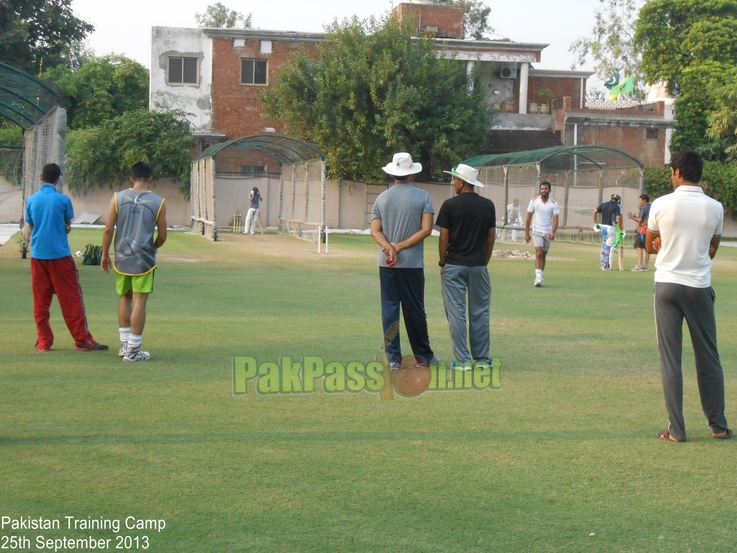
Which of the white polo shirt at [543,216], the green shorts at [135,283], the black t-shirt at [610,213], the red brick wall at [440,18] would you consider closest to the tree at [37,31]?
the red brick wall at [440,18]

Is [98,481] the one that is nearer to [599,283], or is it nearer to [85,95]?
[599,283]

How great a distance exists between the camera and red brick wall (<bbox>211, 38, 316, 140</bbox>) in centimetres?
4162

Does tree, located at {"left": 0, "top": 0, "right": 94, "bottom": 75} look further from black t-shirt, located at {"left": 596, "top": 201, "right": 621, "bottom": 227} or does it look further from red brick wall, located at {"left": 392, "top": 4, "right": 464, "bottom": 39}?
black t-shirt, located at {"left": 596, "top": 201, "right": 621, "bottom": 227}

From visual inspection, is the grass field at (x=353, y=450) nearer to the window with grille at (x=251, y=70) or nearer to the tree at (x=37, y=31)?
the window with grille at (x=251, y=70)

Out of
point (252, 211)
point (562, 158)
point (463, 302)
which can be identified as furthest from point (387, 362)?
point (562, 158)

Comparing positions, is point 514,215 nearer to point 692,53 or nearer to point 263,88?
point 263,88

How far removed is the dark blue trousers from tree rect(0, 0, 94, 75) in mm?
A: 38302

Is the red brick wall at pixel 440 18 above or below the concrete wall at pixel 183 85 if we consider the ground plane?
above

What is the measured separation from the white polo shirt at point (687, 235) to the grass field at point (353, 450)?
3.57 ft

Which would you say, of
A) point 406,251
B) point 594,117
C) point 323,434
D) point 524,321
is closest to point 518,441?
point 323,434

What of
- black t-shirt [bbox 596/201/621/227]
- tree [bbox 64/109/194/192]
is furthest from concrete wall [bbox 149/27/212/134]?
black t-shirt [bbox 596/201/621/227]

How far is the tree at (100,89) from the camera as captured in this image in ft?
149

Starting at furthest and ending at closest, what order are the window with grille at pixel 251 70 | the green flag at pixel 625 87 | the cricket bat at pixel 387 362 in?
the green flag at pixel 625 87
the window with grille at pixel 251 70
the cricket bat at pixel 387 362

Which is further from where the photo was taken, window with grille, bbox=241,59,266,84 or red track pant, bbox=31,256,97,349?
window with grille, bbox=241,59,266,84
